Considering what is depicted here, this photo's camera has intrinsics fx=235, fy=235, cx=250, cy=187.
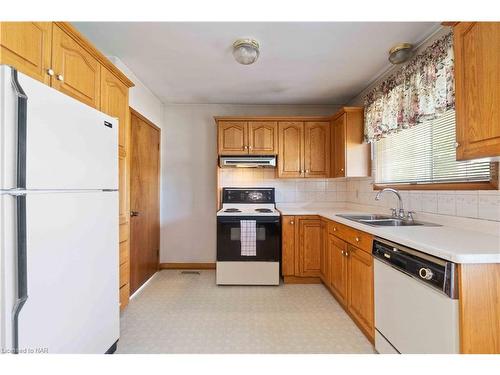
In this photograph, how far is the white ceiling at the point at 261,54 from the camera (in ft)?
5.82

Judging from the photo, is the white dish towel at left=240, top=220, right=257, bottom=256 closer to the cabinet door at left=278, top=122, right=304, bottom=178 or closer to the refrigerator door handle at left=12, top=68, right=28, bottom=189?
the cabinet door at left=278, top=122, right=304, bottom=178

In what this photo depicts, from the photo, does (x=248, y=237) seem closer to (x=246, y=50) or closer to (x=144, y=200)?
(x=144, y=200)

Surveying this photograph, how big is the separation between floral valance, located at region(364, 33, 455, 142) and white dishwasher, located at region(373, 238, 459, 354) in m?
1.02

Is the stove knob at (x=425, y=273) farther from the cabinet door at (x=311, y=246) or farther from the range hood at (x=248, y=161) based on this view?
the range hood at (x=248, y=161)

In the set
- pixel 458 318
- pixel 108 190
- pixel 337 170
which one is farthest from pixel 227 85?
pixel 458 318

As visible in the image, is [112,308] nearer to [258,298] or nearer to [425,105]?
[258,298]

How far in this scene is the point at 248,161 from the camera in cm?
310

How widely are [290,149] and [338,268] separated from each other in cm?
160

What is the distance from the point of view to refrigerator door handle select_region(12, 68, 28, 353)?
34.9 inches

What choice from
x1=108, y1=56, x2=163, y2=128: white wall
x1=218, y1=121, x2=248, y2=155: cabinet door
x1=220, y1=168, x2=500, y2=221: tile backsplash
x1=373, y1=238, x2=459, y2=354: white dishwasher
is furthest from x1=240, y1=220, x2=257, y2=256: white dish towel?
x1=108, y1=56, x2=163, y2=128: white wall

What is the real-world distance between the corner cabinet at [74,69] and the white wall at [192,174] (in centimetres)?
134

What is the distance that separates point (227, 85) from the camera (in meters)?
2.79

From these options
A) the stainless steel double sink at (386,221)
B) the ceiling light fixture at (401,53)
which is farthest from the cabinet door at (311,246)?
the ceiling light fixture at (401,53)

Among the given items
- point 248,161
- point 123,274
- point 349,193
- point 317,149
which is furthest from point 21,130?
point 349,193
